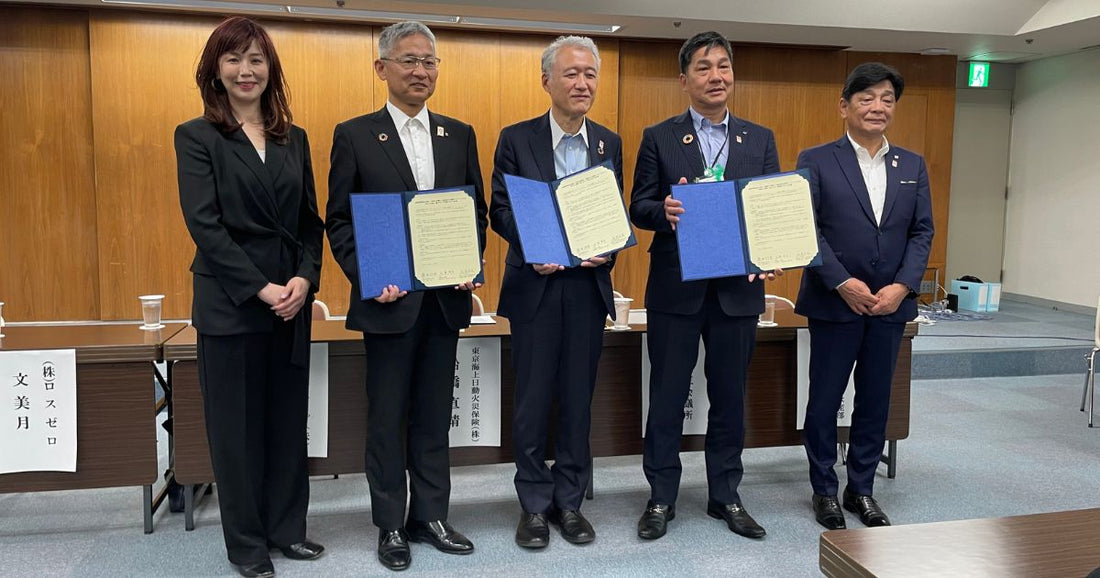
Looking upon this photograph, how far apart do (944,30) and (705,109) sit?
502cm

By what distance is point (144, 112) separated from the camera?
5.89 m

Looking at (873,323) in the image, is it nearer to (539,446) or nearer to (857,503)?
(857,503)

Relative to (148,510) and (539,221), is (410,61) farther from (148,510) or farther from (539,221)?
(148,510)

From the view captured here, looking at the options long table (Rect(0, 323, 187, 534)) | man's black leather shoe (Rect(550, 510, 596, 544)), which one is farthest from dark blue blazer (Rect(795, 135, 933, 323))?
long table (Rect(0, 323, 187, 534))

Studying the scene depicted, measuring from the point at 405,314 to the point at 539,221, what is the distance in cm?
50

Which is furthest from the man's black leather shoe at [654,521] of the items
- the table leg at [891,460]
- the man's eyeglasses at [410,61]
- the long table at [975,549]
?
the man's eyeglasses at [410,61]

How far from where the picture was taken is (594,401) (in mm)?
3102

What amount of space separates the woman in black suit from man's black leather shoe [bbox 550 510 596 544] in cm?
89

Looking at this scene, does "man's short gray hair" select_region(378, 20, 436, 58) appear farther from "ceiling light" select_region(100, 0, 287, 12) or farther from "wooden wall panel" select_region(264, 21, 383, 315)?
"wooden wall panel" select_region(264, 21, 383, 315)

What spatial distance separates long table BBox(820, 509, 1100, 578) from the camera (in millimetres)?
1270

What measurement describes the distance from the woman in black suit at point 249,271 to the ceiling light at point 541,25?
13.1ft

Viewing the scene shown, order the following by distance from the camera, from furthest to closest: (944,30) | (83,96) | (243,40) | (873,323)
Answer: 1. (944,30)
2. (83,96)
3. (873,323)
4. (243,40)

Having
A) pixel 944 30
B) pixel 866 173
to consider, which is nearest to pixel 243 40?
pixel 866 173

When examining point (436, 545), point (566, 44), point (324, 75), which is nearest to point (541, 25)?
point (324, 75)
